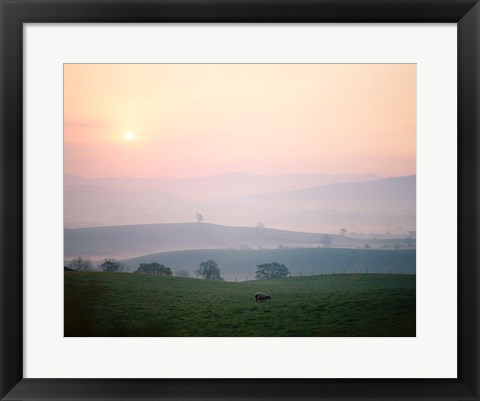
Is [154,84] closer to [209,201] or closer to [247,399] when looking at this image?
[209,201]

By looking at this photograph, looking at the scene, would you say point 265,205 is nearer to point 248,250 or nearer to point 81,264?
point 248,250

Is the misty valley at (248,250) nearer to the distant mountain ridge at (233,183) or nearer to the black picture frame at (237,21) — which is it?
the distant mountain ridge at (233,183)

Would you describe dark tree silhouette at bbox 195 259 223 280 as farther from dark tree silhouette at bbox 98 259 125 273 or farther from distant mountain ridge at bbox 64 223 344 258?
dark tree silhouette at bbox 98 259 125 273

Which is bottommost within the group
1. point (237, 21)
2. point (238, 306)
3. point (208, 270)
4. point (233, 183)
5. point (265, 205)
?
point (238, 306)

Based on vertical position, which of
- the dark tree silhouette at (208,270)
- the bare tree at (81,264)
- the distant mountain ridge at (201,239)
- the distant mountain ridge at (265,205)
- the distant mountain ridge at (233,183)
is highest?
the distant mountain ridge at (233,183)

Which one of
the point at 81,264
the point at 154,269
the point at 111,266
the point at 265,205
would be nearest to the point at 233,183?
the point at 265,205

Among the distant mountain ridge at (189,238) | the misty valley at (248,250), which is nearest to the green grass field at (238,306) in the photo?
the misty valley at (248,250)
